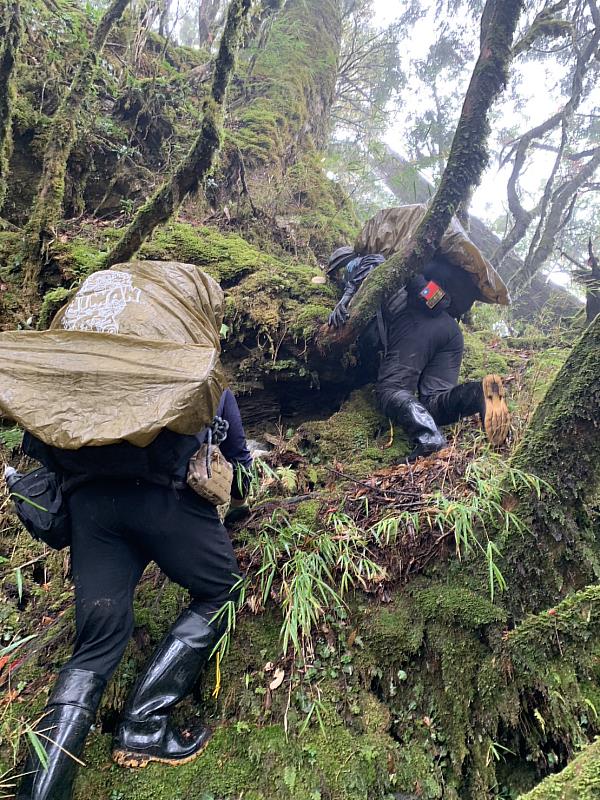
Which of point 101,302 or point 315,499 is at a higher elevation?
point 101,302

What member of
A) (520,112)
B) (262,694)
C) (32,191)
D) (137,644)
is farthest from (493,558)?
(520,112)

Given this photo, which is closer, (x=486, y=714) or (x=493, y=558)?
(x=486, y=714)

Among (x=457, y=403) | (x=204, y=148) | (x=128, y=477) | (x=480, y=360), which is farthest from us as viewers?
(x=480, y=360)

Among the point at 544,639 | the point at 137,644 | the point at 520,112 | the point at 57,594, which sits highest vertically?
the point at 520,112

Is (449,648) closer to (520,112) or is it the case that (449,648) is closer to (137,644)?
(137,644)

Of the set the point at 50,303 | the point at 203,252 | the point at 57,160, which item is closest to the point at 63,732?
the point at 50,303

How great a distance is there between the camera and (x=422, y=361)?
4.77 m

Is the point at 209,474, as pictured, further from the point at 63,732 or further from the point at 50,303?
the point at 50,303

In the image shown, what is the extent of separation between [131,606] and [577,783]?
6.20 ft

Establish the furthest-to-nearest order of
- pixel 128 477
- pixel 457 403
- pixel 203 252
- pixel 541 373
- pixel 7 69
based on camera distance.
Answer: pixel 203 252 < pixel 541 373 < pixel 457 403 < pixel 7 69 < pixel 128 477

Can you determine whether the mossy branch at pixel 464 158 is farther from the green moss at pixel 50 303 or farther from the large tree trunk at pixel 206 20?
the large tree trunk at pixel 206 20

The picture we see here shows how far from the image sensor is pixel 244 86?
9844mm

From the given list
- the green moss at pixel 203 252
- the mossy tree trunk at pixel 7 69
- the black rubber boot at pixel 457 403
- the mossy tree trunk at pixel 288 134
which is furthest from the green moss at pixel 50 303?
the black rubber boot at pixel 457 403

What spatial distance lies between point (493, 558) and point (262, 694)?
4.44 feet
